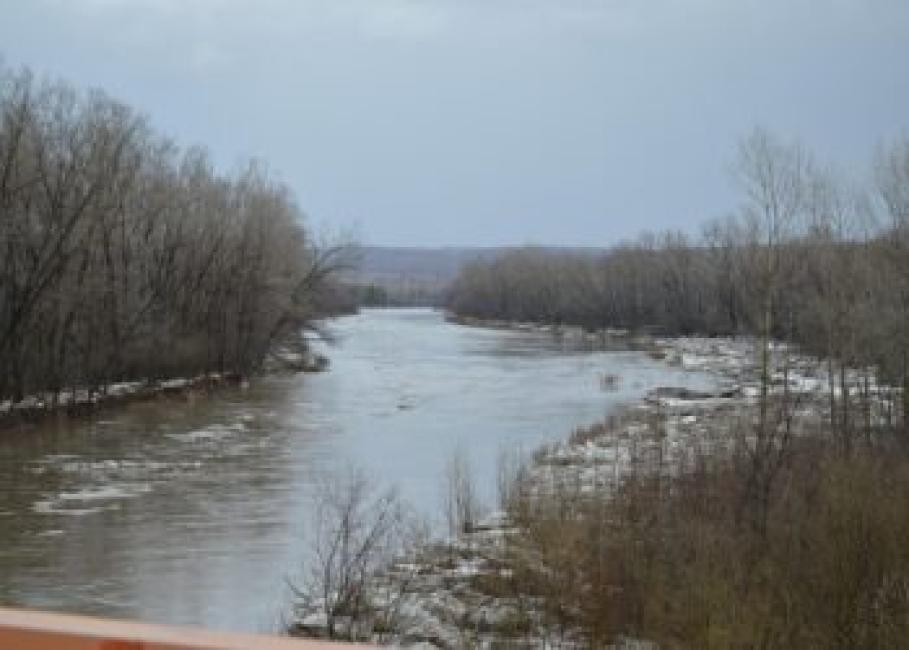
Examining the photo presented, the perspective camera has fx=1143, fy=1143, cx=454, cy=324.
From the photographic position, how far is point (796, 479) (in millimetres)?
15750

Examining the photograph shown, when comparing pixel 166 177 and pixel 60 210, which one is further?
pixel 166 177

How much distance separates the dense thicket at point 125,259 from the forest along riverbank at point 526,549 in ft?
66.1

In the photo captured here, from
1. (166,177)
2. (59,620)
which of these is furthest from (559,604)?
(166,177)

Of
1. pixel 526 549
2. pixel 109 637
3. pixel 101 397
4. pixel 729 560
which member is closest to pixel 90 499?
pixel 526 549

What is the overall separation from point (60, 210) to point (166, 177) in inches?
497

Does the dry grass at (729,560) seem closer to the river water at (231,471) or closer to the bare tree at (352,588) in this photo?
the bare tree at (352,588)

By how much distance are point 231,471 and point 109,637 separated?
24433 millimetres

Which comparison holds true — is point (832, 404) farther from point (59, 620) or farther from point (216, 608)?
point (59, 620)

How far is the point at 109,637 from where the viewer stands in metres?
2.61

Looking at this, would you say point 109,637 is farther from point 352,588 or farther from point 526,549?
point 526,549

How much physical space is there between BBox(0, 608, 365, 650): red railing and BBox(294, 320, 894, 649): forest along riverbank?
7.29 meters

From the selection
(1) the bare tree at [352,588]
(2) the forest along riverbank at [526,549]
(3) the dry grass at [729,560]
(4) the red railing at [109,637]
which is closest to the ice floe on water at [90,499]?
(1) the bare tree at [352,588]

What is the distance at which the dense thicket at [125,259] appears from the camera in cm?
3791

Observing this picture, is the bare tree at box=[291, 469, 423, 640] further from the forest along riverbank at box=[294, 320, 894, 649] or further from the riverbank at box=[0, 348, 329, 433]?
the riverbank at box=[0, 348, 329, 433]
